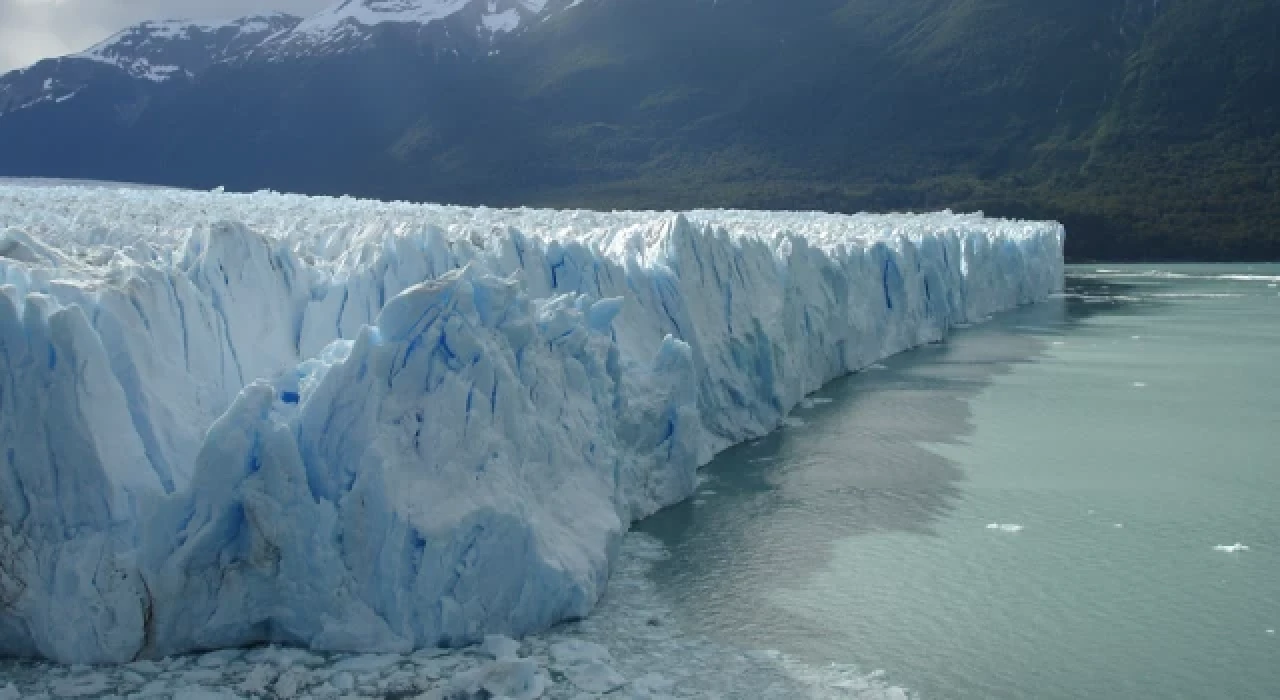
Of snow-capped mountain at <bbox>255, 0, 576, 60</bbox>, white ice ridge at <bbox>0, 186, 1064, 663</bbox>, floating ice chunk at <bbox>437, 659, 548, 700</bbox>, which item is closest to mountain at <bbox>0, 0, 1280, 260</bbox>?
snow-capped mountain at <bbox>255, 0, 576, 60</bbox>

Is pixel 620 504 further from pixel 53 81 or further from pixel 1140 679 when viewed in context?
pixel 53 81

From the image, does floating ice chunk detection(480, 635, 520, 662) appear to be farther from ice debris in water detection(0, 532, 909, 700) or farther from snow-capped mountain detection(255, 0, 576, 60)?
snow-capped mountain detection(255, 0, 576, 60)

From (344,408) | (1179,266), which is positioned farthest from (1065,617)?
(1179,266)

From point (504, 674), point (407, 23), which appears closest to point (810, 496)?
point (504, 674)

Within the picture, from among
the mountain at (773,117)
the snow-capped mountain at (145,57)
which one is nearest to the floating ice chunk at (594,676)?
the mountain at (773,117)

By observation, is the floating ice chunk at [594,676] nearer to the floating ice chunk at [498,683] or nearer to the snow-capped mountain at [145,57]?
the floating ice chunk at [498,683]
